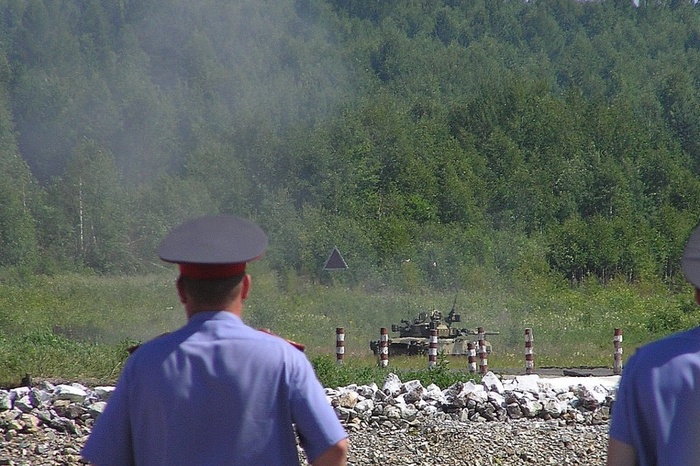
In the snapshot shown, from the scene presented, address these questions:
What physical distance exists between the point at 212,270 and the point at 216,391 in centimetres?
32

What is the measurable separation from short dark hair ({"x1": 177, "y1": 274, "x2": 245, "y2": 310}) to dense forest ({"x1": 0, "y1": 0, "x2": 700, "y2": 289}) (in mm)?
39969

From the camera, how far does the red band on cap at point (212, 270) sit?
349 centimetres

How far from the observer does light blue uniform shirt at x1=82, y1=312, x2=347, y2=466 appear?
3.42 metres

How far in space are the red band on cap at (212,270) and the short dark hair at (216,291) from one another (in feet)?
0.03

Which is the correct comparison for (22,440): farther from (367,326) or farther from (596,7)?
(596,7)

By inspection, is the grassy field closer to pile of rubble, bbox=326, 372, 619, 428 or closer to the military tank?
the military tank

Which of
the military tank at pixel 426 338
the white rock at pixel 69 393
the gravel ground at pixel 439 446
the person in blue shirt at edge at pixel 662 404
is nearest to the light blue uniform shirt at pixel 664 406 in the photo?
the person in blue shirt at edge at pixel 662 404

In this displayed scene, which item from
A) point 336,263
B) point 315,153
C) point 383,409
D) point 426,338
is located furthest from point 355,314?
point 315,153

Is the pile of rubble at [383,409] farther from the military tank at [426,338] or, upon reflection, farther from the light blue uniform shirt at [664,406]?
the military tank at [426,338]

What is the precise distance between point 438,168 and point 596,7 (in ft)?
272

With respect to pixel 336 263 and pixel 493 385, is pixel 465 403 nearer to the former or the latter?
pixel 493 385

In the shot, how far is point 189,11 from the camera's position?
91312 millimetres

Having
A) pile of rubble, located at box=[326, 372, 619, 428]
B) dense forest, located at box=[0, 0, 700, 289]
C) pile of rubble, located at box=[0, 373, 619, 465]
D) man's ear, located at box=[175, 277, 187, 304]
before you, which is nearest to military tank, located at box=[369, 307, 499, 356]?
pile of rubble, located at box=[0, 373, 619, 465]

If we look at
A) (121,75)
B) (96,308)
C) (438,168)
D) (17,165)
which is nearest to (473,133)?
(438,168)
